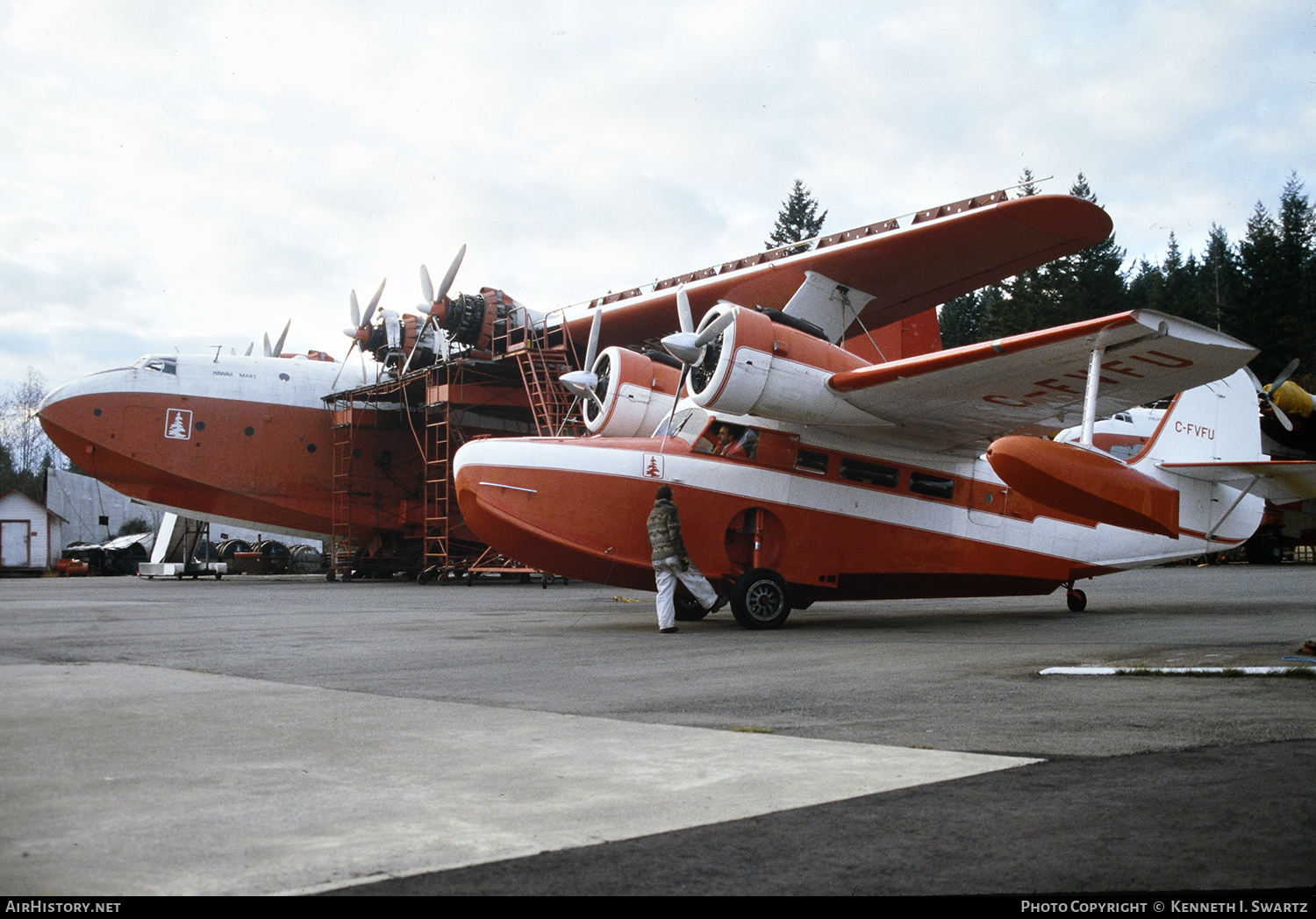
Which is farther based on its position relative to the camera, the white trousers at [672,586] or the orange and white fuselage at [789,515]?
the orange and white fuselage at [789,515]

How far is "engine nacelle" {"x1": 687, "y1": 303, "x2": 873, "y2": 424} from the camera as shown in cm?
968

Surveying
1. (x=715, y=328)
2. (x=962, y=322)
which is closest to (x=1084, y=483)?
(x=715, y=328)

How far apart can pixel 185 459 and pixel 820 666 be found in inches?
795

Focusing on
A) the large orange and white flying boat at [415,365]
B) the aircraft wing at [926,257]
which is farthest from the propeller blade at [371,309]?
the aircraft wing at [926,257]

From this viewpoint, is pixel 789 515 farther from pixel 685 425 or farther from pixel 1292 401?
pixel 1292 401

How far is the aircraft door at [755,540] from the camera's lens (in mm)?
10680

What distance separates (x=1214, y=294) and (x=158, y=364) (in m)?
67.8

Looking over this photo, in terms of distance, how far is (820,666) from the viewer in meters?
6.77

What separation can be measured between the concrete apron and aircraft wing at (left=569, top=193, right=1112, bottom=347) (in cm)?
1231

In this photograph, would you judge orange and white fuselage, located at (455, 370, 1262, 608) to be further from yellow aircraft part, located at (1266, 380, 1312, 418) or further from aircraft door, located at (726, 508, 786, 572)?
yellow aircraft part, located at (1266, 380, 1312, 418)

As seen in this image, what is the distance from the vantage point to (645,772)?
131 inches

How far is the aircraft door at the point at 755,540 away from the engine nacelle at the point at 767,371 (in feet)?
3.92

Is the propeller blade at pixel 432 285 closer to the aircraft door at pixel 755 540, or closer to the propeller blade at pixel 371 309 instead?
the propeller blade at pixel 371 309

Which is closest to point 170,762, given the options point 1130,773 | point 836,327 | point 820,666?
point 1130,773
